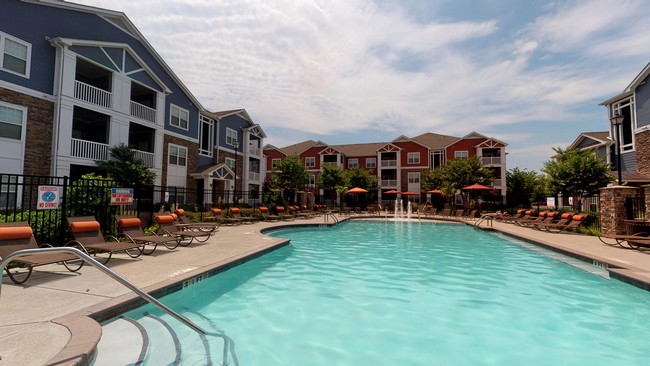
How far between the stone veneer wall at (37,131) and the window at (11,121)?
24cm

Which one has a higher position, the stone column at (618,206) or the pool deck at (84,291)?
the stone column at (618,206)

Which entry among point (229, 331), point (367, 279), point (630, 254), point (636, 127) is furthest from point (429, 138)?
point (229, 331)

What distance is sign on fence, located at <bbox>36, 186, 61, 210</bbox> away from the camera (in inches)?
291

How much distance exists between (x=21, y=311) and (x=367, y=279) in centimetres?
618

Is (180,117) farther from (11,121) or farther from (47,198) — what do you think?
(47,198)

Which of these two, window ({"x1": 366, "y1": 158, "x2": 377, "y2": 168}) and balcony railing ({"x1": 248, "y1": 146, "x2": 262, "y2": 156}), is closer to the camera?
balcony railing ({"x1": 248, "y1": 146, "x2": 262, "y2": 156})

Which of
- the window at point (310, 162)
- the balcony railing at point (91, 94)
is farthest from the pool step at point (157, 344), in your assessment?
the window at point (310, 162)

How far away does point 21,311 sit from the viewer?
13.8 ft

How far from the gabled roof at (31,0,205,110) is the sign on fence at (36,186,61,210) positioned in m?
14.4

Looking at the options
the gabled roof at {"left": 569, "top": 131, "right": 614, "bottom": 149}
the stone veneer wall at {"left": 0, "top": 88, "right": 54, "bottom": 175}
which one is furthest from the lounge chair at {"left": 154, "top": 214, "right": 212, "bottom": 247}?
the gabled roof at {"left": 569, "top": 131, "right": 614, "bottom": 149}

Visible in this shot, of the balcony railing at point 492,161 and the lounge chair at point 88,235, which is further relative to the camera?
the balcony railing at point 492,161

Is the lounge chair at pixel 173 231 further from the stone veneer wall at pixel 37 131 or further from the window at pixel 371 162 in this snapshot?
the window at pixel 371 162

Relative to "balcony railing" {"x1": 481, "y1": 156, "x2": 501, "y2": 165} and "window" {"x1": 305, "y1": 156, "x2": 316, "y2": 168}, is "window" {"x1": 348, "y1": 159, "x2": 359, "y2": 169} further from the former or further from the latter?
"balcony railing" {"x1": 481, "y1": 156, "x2": 501, "y2": 165}

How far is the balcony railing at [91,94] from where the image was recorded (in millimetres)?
17438
